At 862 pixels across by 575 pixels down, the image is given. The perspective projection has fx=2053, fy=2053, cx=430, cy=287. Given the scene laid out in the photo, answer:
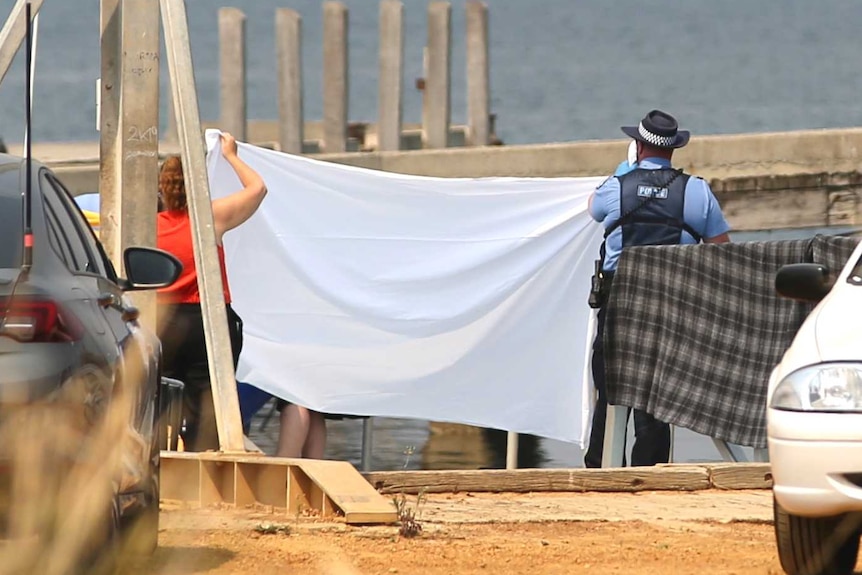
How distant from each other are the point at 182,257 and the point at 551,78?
67.4 meters

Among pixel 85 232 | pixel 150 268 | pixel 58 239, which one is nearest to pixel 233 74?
pixel 85 232

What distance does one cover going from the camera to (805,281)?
7.79m

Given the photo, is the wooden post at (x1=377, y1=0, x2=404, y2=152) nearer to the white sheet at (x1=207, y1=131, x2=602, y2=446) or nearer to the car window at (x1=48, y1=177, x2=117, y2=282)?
the white sheet at (x1=207, y1=131, x2=602, y2=446)

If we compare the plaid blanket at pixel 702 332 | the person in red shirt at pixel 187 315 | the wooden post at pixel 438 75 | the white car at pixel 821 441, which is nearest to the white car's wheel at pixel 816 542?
the white car at pixel 821 441

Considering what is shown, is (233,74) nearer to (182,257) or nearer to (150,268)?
(182,257)

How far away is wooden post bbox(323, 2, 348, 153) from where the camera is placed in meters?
23.5

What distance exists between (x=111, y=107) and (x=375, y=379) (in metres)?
2.25

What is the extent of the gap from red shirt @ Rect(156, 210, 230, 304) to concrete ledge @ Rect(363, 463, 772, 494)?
1.43 meters

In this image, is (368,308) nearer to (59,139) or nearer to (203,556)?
(203,556)

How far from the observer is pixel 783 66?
8506cm

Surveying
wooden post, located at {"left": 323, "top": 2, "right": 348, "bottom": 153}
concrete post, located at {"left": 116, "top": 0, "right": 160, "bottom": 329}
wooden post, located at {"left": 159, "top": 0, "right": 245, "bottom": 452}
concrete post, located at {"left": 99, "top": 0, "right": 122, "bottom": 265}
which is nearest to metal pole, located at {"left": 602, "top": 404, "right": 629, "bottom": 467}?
wooden post, located at {"left": 159, "top": 0, "right": 245, "bottom": 452}

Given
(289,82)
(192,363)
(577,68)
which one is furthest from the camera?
(577,68)

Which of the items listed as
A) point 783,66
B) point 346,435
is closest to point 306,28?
point 783,66

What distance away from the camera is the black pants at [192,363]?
34.8ft
